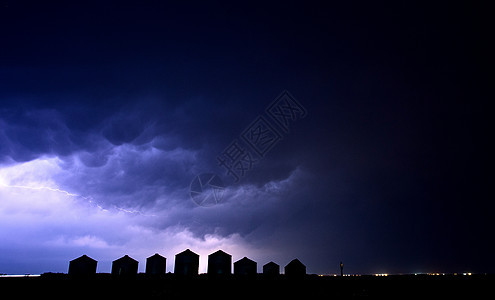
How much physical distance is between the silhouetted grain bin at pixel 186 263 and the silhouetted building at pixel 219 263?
2.12 meters

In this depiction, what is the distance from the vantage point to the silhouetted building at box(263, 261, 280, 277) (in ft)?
152

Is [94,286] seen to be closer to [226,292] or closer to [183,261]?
[226,292]

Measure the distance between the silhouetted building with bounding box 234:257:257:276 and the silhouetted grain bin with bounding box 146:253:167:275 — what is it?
1123 cm

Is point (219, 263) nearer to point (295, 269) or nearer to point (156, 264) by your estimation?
point (156, 264)

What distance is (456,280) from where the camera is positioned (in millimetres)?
30625

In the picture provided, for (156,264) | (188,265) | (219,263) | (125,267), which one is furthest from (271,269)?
(125,267)

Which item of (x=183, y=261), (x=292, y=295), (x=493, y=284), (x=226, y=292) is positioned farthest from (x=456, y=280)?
(x=183, y=261)

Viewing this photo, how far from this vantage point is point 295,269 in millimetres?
41438

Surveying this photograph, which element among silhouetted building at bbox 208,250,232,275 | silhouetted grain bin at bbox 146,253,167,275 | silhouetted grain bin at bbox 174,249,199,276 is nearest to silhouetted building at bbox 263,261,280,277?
silhouetted building at bbox 208,250,232,275

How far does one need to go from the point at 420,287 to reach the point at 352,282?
257 inches

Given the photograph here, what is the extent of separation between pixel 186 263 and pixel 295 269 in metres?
16.0

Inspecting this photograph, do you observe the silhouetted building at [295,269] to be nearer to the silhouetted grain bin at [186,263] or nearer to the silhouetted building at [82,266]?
the silhouetted grain bin at [186,263]

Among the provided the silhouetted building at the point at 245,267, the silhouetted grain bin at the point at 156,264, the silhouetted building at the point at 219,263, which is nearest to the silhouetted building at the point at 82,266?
the silhouetted grain bin at the point at 156,264

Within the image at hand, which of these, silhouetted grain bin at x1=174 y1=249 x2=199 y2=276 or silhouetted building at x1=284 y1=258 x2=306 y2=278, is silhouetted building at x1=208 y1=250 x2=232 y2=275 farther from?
silhouetted building at x1=284 y1=258 x2=306 y2=278
